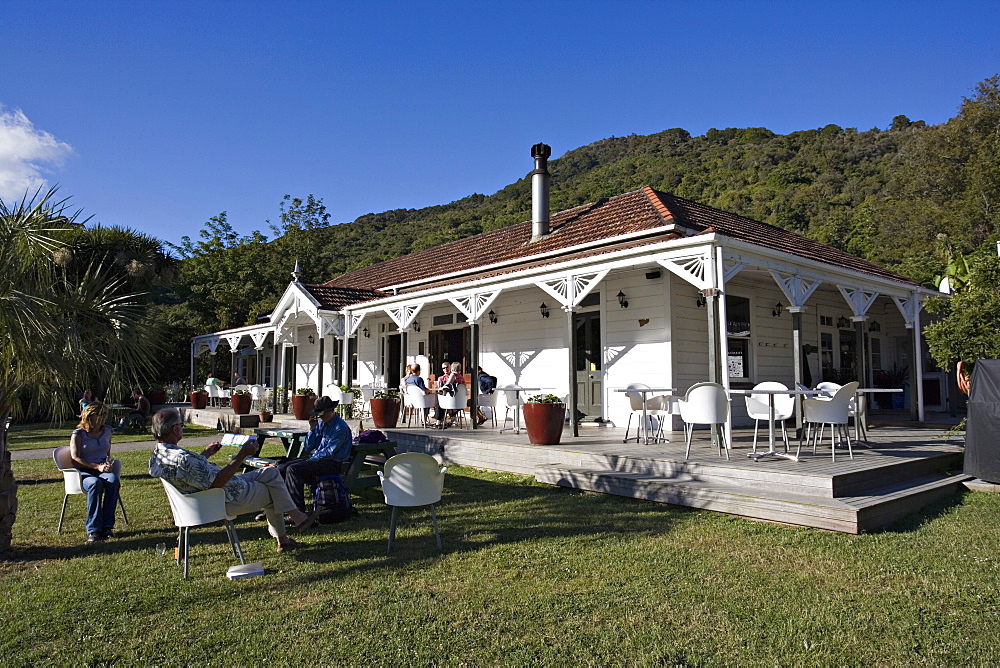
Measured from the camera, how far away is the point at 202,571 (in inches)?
172

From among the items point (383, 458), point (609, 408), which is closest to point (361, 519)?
point (383, 458)

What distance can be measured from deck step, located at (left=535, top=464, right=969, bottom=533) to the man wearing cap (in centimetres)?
277

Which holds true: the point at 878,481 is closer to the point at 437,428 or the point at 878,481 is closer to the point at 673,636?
the point at 673,636

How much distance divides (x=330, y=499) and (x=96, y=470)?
2.02 m

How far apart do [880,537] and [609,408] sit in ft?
20.3

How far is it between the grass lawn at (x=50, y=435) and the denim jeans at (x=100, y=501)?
29.2 feet

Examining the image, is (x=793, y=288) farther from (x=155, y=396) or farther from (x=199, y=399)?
(x=155, y=396)

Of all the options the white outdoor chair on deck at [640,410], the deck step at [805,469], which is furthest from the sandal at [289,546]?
the white outdoor chair on deck at [640,410]

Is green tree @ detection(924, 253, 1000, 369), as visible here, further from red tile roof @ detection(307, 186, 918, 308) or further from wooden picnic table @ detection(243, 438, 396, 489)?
wooden picnic table @ detection(243, 438, 396, 489)

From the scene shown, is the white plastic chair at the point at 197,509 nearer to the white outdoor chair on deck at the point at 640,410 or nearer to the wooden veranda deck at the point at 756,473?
the wooden veranda deck at the point at 756,473

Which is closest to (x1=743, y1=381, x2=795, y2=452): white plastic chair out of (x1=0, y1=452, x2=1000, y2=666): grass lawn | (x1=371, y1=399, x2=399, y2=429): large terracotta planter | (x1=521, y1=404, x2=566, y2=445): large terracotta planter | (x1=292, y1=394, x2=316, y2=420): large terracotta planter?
(x1=0, y1=452, x2=1000, y2=666): grass lawn

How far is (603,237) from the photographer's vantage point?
37.0ft

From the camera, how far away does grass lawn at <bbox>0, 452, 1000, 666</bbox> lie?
10.1 ft

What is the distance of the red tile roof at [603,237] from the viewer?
11.0m
